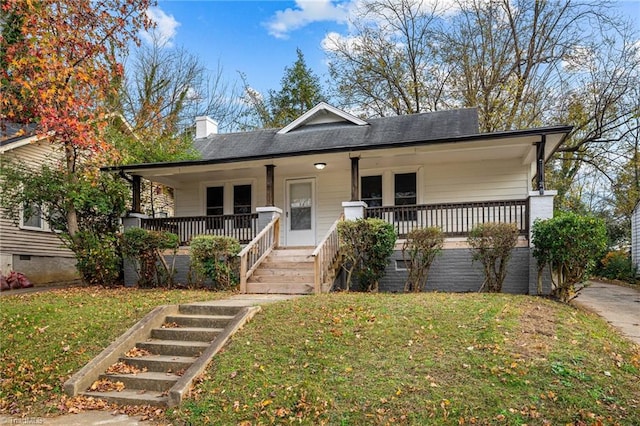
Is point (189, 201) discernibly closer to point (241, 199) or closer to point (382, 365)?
point (241, 199)

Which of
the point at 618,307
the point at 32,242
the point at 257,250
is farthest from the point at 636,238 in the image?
the point at 32,242

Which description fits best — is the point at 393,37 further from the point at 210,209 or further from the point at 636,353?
the point at 636,353

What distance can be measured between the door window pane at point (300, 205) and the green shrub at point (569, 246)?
6.54 m

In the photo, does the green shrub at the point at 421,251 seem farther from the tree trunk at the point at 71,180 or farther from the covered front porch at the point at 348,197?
the tree trunk at the point at 71,180

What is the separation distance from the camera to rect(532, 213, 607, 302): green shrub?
7906mm

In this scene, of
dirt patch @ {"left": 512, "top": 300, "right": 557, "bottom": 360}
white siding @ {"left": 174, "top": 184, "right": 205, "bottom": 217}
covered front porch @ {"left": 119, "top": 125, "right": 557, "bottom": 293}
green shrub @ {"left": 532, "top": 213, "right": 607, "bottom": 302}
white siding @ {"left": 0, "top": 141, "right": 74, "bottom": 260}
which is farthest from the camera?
white siding @ {"left": 174, "top": 184, "right": 205, "bottom": 217}

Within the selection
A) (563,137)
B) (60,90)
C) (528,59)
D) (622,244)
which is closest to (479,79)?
(528,59)

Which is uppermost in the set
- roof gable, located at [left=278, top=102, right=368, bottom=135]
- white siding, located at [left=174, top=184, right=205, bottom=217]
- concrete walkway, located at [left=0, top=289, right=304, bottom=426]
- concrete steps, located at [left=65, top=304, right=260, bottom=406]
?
roof gable, located at [left=278, top=102, right=368, bottom=135]

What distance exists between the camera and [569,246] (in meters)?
8.03

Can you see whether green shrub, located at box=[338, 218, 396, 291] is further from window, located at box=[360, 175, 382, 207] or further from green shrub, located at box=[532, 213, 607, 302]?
window, located at box=[360, 175, 382, 207]

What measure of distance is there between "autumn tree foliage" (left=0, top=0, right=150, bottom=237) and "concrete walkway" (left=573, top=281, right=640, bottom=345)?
37.4 feet

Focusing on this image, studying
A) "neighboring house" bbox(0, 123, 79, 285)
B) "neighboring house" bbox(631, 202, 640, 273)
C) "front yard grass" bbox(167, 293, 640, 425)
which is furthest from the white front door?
"neighboring house" bbox(631, 202, 640, 273)

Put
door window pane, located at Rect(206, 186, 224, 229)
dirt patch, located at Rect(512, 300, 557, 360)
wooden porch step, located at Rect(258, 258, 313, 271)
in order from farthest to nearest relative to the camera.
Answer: door window pane, located at Rect(206, 186, 224, 229) → wooden porch step, located at Rect(258, 258, 313, 271) → dirt patch, located at Rect(512, 300, 557, 360)

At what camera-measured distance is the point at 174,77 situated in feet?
81.0
